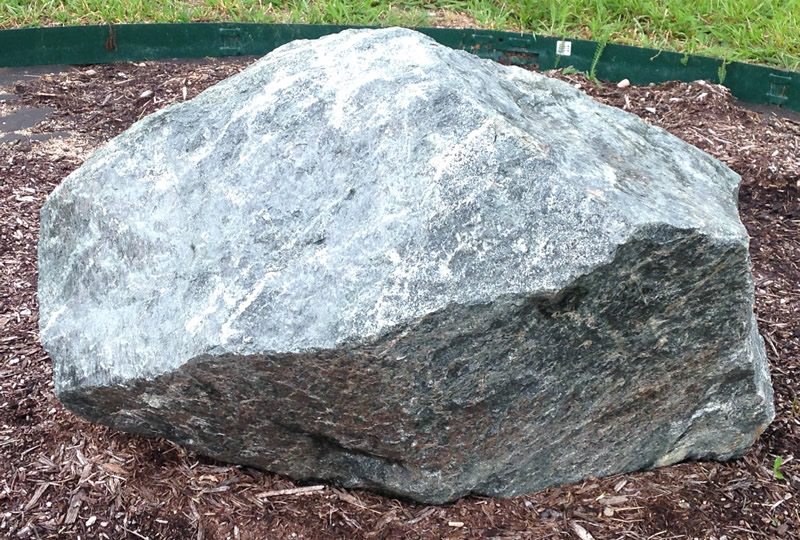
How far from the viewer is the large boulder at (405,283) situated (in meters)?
1.94

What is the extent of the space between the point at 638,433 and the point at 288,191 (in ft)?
3.77

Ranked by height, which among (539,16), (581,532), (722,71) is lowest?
(581,532)

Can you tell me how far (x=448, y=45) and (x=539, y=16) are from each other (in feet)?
2.28

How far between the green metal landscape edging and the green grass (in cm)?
20

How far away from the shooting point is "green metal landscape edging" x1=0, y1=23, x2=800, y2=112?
4.89 m

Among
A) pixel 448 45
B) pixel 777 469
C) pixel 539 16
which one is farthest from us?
pixel 539 16

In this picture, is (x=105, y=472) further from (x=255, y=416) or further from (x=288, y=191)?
(x=288, y=191)

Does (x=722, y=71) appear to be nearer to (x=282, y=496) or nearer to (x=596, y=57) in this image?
(x=596, y=57)

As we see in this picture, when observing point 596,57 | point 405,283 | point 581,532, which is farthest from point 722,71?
point 405,283

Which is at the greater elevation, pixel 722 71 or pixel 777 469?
pixel 722 71

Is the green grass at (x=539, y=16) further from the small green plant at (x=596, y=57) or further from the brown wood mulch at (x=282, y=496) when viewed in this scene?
the brown wood mulch at (x=282, y=496)

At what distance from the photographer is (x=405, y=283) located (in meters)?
1.91

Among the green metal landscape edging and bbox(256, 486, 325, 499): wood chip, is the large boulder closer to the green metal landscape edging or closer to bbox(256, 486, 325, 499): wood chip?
bbox(256, 486, 325, 499): wood chip

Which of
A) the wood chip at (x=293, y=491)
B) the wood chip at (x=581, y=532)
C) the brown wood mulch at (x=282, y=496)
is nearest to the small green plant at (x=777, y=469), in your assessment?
the brown wood mulch at (x=282, y=496)
